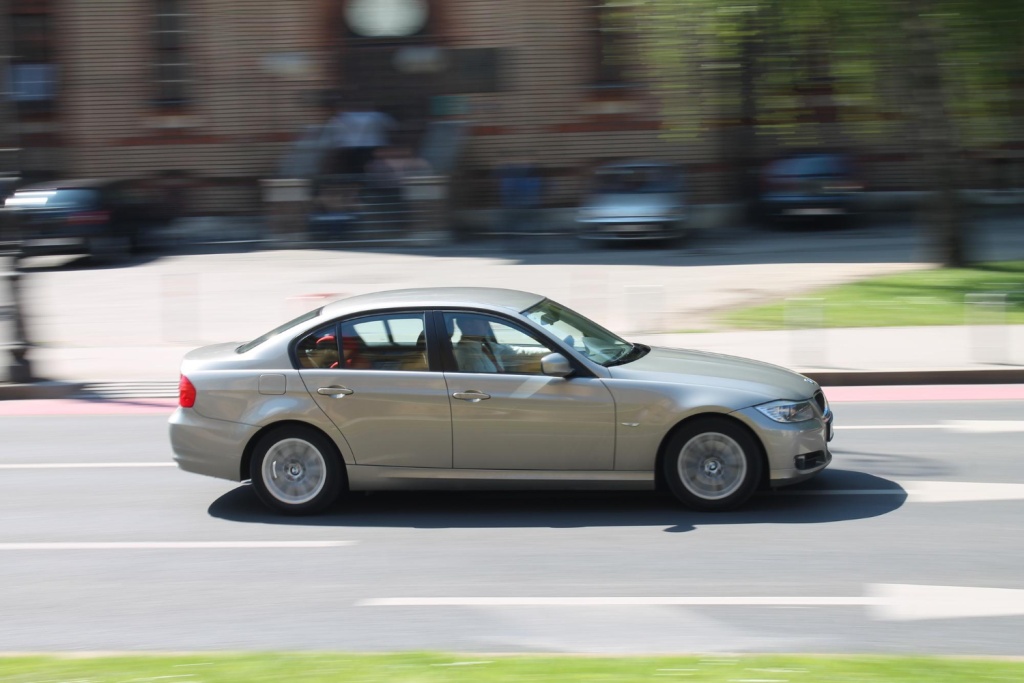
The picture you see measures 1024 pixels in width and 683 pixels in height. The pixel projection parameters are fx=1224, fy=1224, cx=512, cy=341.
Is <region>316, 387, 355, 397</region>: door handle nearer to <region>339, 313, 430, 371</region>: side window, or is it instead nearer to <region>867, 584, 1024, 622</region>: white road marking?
<region>339, 313, 430, 371</region>: side window

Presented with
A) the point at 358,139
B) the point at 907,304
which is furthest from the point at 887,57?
the point at 358,139

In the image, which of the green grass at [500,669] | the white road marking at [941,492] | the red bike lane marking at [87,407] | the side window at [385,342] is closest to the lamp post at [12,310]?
the red bike lane marking at [87,407]

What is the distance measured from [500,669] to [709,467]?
313 cm

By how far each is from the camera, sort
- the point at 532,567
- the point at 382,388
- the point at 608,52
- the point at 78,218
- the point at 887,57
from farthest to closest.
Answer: the point at 608,52 < the point at 78,218 < the point at 887,57 < the point at 382,388 < the point at 532,567

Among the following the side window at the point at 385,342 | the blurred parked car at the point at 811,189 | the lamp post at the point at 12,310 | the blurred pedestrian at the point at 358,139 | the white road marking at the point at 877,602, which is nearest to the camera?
the white road marking at the point at 877,602

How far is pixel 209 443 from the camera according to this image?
7789 mm

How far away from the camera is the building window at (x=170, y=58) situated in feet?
98.7

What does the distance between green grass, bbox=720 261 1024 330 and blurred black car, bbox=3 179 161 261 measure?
13.1m

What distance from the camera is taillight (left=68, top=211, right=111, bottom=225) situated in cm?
2322

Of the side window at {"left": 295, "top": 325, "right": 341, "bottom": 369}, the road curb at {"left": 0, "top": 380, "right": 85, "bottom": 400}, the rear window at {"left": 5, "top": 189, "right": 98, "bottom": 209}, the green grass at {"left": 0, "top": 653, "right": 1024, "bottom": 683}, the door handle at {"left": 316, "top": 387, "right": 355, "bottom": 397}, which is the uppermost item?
the rear window at {"left": 5, "top": 189, "right": 98, "bottom": 209}

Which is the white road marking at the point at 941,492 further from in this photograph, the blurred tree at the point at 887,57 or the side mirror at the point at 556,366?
the blurred tree at the point at 887,57

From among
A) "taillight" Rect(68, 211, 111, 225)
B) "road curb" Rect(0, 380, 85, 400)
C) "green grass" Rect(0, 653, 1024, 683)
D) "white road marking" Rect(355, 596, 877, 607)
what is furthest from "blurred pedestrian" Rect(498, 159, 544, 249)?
"green grass" Rect(0, 653, 1024, 683)

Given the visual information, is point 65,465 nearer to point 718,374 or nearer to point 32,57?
point 718,374

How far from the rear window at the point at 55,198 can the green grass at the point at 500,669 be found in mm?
19669
